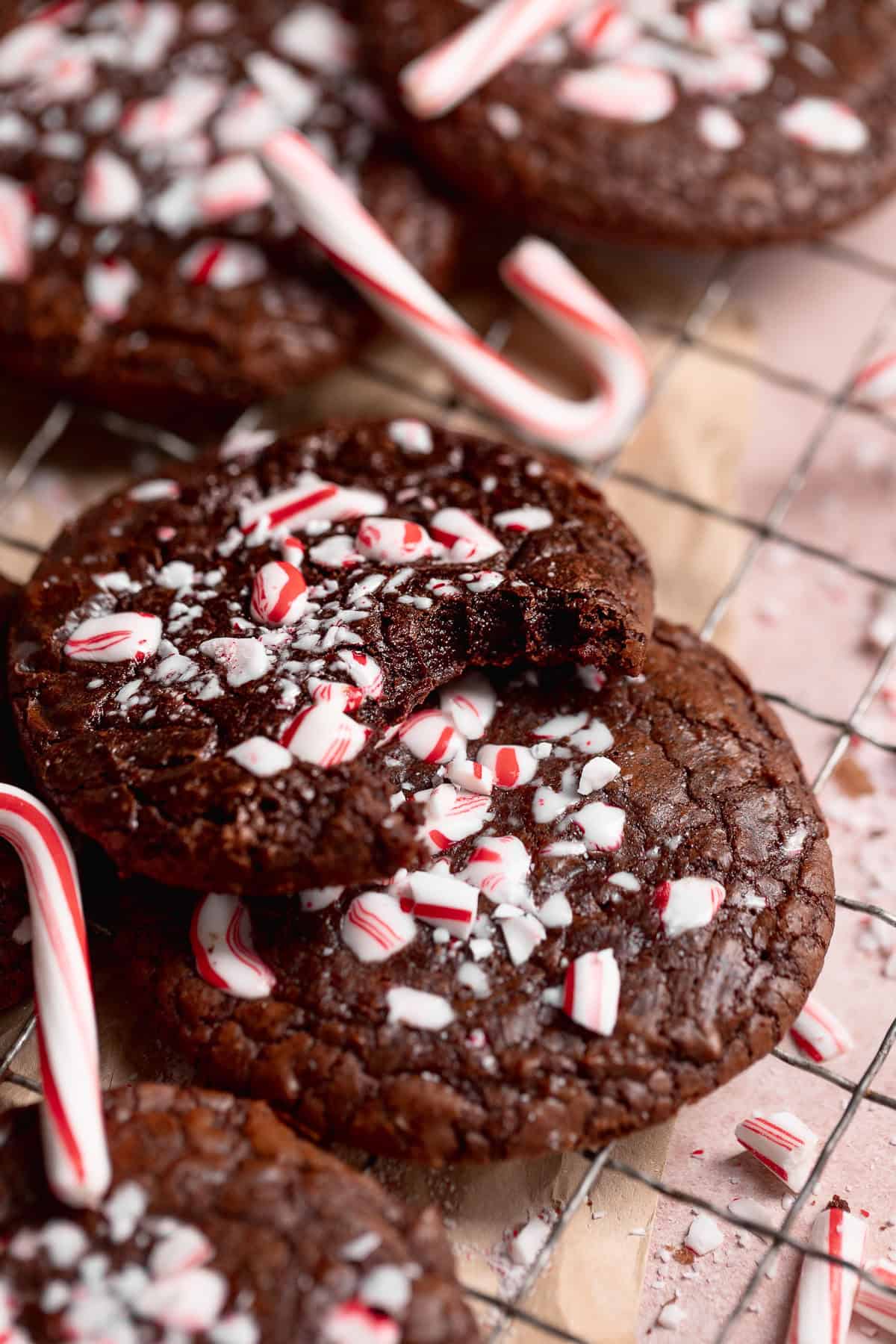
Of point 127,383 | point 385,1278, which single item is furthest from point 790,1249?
point 127,383

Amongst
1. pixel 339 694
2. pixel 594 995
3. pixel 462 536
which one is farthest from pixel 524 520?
pixel 594 995

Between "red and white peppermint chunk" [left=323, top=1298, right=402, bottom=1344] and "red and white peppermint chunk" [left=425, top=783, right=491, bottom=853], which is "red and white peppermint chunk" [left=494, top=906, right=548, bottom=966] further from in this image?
"red and white peppermint chunk" [left=323, top=1298, right=402, bottom=1344]

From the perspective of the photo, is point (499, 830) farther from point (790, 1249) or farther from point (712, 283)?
point (712, 283)

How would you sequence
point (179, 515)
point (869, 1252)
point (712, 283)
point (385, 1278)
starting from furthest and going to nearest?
1. point (712, 283)
2. point (179, 515)
3. point (869, 1252)
4. point (385, 1278)

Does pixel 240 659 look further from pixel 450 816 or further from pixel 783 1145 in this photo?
pixel 783 1145

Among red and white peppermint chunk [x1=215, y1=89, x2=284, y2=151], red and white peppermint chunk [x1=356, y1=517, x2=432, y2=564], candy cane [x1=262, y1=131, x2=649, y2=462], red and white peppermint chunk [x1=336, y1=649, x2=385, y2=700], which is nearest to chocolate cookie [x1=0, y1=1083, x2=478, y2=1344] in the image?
red and white peppermint chunk [x1=336, y1=649, x2=385, y2=700]

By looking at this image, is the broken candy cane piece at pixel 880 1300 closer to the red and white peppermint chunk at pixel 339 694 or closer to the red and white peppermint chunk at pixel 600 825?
the red and white peppermint chunk at pixel 600 825
